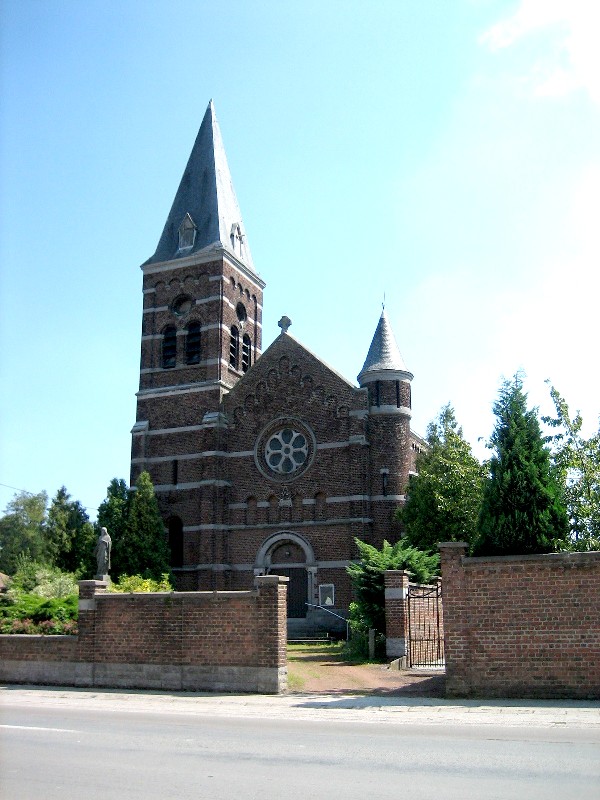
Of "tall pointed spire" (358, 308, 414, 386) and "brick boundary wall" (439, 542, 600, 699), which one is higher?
"tall pointed spire" (358, 308, 414, 386)

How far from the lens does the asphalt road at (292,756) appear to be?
24.7ft

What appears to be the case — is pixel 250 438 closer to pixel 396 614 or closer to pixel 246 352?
pixel 246 352

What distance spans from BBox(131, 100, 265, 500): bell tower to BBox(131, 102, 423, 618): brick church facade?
0.07 m

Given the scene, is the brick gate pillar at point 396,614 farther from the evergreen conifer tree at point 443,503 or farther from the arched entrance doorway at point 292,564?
the arched entrance doorway at point 292,564

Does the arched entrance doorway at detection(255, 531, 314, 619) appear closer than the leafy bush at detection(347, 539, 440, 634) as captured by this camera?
No

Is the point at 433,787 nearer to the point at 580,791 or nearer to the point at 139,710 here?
the point at 580,791

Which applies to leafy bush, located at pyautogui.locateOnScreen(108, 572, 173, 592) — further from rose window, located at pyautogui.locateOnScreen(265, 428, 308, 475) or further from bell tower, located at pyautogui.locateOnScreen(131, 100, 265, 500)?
rose window, located at pyautogui.locateOnScreen(265, 428, 308, 475)

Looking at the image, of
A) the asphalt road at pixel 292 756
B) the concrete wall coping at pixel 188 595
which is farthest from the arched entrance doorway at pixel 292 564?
the asphalt road at pixel 292 756

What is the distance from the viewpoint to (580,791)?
736 centimetres

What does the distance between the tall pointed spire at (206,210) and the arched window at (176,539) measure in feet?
43.6

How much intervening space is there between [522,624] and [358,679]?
16.2ft

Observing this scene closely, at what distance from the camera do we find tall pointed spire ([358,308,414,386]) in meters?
35.2

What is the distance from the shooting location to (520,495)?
1628cm

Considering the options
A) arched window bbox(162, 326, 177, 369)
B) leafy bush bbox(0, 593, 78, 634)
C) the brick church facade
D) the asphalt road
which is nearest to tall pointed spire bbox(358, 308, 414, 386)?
the brick church facade
